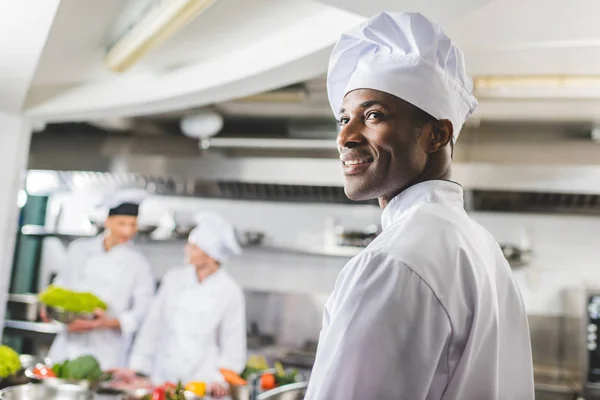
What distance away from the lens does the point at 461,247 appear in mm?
1080

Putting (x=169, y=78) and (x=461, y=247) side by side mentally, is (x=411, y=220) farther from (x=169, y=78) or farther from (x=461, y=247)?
(x=169, y=78)

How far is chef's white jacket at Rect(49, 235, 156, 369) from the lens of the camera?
159 inches

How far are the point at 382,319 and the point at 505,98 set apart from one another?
368 cm

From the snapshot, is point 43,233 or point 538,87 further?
point 43,233

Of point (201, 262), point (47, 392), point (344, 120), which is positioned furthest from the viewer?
point (201, 262)

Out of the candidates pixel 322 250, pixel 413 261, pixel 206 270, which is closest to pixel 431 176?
pixel 413 261

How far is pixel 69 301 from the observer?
10.7 ft

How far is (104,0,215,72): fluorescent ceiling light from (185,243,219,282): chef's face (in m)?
1.77

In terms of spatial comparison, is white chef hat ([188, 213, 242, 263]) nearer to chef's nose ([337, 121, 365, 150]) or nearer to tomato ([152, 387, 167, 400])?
tomato ([152, 387, 167, 400])

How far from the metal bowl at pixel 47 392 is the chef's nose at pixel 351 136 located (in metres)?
1.23

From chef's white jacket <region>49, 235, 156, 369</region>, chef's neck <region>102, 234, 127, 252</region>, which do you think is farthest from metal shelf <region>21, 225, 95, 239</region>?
chef's neck <region>102, 234, 127, 252</region>

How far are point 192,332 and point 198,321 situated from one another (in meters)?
0.08

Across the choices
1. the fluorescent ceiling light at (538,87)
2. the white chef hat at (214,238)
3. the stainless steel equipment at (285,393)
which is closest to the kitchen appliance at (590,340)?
the fluorescent ceiling light at (538,87)

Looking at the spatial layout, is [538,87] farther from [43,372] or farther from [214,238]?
[43,372]
